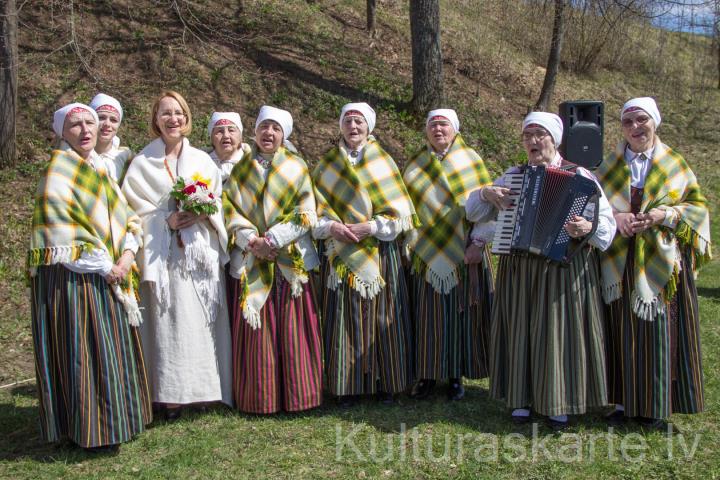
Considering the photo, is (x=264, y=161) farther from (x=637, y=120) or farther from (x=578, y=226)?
(x=637, y=120)

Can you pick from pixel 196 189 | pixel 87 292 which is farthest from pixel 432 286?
pixel 87 292

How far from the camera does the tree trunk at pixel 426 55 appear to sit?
1137 centimetres

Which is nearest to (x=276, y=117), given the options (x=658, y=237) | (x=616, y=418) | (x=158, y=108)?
(x=158, y=108)

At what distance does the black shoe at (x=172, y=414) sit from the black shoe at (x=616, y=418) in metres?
2.92

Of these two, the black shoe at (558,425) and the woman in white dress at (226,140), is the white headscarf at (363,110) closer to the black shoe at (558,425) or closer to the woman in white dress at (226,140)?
the woman in white dress at (226,140)

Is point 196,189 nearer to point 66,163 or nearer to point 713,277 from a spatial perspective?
point 66,163

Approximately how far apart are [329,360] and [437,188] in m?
1.47

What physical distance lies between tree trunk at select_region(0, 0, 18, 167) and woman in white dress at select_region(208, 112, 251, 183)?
14.6ft

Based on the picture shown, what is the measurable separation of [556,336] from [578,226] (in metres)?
0.71

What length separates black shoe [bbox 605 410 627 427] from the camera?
483 cm

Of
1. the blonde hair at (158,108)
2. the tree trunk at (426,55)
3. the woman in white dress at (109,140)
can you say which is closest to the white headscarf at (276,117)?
the blonde hair at (158,108)

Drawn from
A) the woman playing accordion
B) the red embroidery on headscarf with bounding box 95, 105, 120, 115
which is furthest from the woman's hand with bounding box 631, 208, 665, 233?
the red embroidery on headscarf with bounding box 95, 105, 120, 115

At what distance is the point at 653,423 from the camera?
4.73m

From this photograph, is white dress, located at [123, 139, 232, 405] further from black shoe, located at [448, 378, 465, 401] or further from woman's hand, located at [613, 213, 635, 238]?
woman's hand, located at [613, 213, 635, 238]
